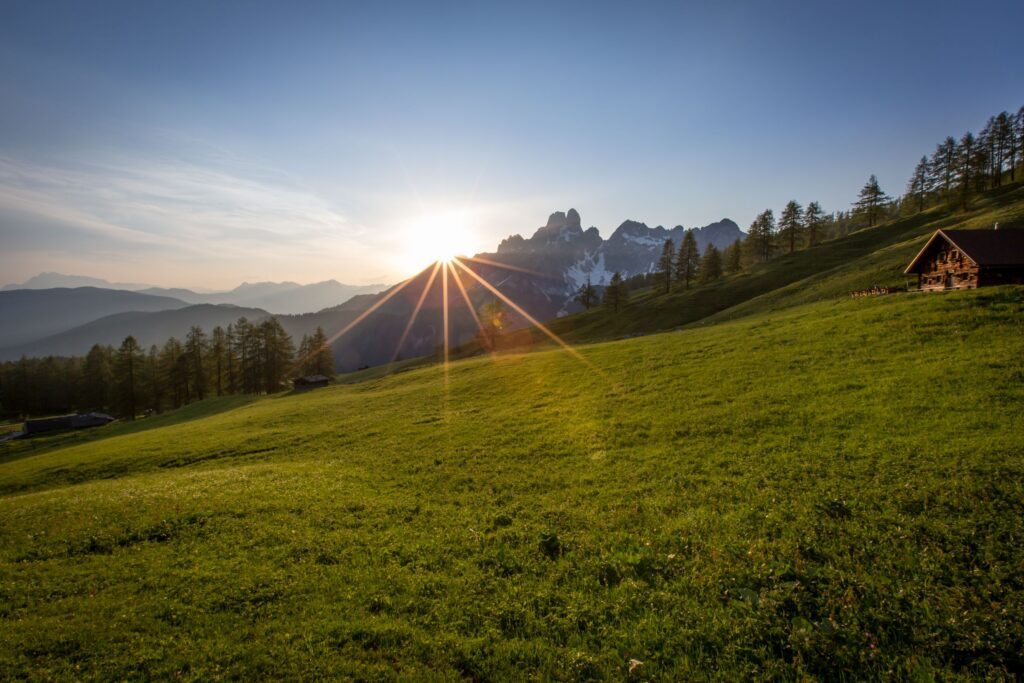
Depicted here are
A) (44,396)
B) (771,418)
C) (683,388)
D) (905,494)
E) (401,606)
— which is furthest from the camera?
(44,396)

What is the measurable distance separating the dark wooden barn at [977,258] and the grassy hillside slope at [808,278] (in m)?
9.20

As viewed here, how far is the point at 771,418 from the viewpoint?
17469mm

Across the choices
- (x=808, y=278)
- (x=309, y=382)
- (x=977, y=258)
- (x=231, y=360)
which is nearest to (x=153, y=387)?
(x=231, y=360)

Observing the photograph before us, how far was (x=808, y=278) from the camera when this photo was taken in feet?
229

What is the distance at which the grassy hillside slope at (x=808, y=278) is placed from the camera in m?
57.3

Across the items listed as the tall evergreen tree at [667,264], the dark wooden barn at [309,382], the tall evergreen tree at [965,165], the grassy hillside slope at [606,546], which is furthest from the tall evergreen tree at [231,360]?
the tall evergreen tree at [965,165]

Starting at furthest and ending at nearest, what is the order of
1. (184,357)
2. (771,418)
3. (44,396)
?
(44,396), (184,357), (771,418)

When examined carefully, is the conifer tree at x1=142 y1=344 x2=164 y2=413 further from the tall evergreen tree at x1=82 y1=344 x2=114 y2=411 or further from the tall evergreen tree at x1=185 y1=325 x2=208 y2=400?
the tall evergreen tree at x1=82 y1=344 x2=114 y2=411

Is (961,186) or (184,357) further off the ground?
(961,186)

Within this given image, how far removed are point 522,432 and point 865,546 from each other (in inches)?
599

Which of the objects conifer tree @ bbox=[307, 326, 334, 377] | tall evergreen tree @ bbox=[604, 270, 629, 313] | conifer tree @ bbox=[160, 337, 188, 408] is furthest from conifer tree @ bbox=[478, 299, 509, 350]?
conifer tree @ bbox=[160, 337, 188, 408]

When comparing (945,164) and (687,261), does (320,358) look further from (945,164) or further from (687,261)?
(945,164)

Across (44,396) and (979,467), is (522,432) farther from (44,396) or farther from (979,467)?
(44,396)

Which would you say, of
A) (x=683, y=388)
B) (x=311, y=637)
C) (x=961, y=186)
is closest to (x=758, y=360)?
(x=683, y=388)
